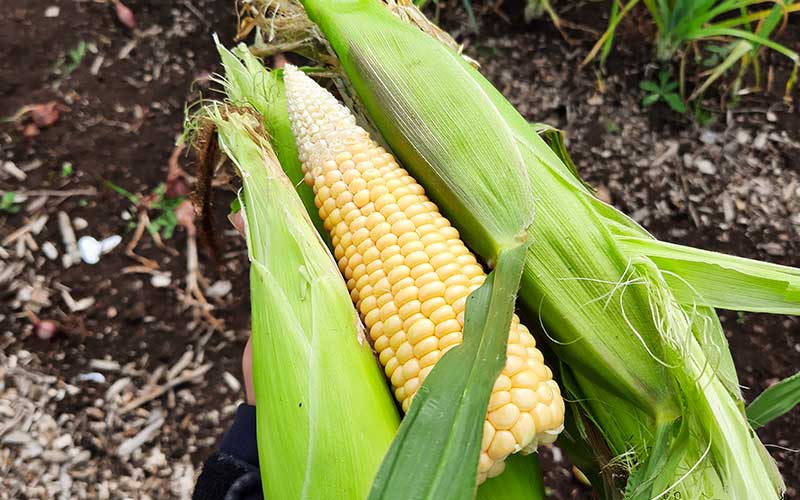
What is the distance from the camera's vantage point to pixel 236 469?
112 centimetres

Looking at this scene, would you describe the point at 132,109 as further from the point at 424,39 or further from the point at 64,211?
the point at 424,39

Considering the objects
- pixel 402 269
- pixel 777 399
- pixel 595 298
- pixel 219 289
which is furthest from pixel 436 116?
pixel 219 289

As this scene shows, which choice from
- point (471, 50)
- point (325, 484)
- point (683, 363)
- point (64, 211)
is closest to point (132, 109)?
point (64, 211)

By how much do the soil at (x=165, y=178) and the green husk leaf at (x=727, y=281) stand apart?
2.56 ft

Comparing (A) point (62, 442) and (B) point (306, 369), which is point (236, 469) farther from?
(A) point (62, 442)

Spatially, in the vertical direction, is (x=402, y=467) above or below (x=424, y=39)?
below

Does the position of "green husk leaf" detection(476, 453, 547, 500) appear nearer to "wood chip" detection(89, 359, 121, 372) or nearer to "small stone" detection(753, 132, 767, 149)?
"wood chip" detection(89, 359, 121, 372)

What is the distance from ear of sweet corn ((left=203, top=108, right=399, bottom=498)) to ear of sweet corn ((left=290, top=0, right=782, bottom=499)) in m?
0.24

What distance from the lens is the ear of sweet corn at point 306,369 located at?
2.65 feet

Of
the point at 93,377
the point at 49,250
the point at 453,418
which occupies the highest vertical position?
the point at 453,418

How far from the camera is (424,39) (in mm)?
1096

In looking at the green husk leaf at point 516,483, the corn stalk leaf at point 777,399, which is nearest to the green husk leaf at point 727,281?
the corn stalk leaf at point 777,399

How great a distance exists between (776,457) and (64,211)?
6.38 ft

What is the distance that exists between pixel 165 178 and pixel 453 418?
1.35 m
